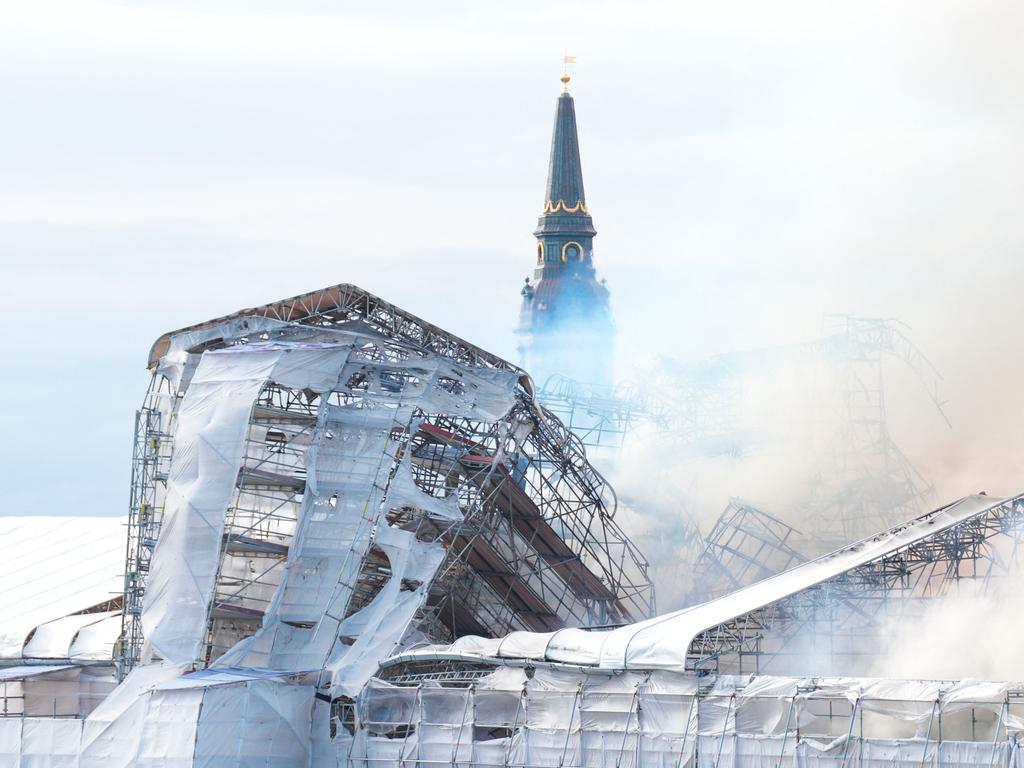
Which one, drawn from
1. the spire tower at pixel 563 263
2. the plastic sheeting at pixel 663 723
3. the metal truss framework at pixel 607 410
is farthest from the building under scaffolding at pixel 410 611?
the spire tower at pixel 563 263

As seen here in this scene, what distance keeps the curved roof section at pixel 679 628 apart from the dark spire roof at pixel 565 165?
3944 inches

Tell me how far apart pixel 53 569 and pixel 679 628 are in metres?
48.1

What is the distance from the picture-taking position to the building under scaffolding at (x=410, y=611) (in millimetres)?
70250

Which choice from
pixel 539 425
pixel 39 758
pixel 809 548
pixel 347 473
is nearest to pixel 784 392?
pixel 809 548

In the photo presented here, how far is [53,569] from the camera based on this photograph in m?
110

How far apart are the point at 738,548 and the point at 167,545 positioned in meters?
35.0

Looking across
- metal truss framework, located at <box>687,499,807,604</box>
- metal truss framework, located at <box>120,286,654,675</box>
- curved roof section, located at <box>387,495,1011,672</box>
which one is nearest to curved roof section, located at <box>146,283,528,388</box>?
metal truss framework, located at <box>120,286,654,675</box>

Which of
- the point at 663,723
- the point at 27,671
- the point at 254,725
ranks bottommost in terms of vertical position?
the point at 254,725

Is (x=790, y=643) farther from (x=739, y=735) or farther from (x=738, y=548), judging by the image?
(x=738, y=548)

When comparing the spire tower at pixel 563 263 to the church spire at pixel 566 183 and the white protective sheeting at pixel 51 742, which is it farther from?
the white protective sheeting at pixel 51 742

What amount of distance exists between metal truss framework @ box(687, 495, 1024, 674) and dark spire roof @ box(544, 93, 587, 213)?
3966 inches

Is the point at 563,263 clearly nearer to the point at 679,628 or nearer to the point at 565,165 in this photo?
the point at 565,165

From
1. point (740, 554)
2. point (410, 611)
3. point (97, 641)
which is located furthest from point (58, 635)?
point (740, 554)

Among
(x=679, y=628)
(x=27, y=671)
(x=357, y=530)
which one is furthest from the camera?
(x=27, y=671)
